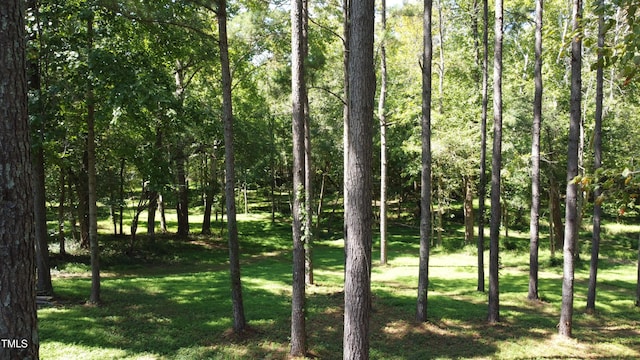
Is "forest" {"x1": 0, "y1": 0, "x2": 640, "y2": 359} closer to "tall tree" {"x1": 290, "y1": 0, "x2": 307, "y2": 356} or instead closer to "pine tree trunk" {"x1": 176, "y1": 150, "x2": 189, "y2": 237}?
"tall tree" {"x1": 290, "y1": 0, "x2": 307, "y2": 356}

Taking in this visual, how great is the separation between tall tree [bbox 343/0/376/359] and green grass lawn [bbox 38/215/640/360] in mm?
3721

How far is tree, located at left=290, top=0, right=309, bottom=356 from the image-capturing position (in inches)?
305

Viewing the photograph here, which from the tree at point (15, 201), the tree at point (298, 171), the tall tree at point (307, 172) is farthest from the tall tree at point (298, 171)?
the tree at point (15, 201)

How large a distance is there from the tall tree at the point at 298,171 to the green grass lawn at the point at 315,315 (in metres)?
0.68

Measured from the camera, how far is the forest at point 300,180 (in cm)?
479

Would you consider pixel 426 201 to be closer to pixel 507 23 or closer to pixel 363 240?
pixel 363 240

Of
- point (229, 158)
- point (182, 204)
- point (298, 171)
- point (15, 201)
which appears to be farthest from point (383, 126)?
point (15, 201)

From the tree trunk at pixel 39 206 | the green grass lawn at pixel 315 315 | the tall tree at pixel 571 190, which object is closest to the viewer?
the green grass lawn at pixel 315 315

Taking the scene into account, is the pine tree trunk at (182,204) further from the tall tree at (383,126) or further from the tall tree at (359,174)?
the tall tree at (359,174)

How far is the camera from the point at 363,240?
484 centimetres

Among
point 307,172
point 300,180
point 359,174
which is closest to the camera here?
point 359,174

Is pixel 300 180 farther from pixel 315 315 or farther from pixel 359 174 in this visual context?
pixel 315 315

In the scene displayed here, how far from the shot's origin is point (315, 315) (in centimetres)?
1075

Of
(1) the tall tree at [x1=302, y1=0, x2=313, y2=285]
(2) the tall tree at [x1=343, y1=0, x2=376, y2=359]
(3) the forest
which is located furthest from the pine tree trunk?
(2) the tall tree at [x1=343, y1=0, x2=376, y2=359]
